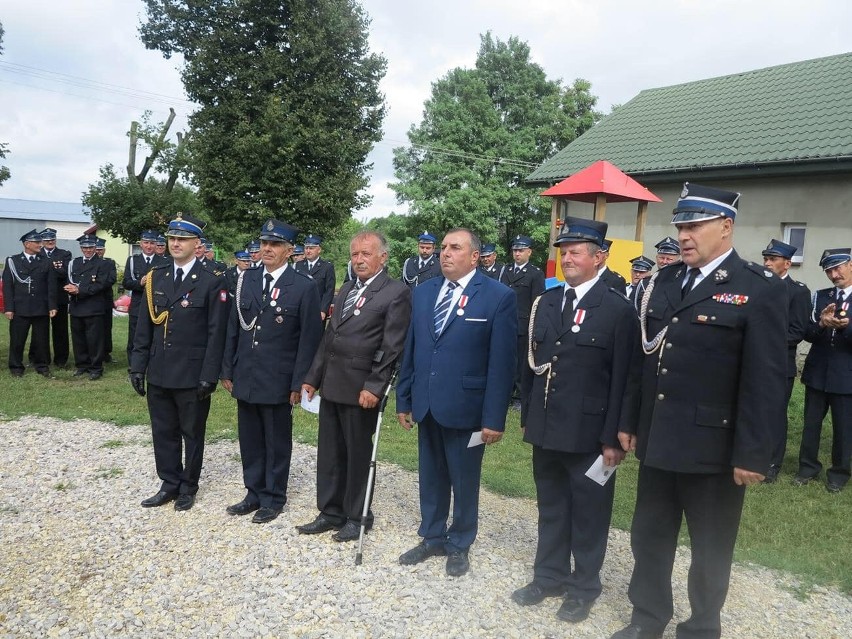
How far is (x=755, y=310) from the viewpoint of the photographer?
3.12 metres

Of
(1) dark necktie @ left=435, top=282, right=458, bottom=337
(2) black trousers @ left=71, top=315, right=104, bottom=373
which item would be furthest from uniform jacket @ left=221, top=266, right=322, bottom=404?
(2) black trousers @ left=71, top=315, right=104, bottom=373

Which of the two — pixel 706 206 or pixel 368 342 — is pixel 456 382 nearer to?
pixel 368 342

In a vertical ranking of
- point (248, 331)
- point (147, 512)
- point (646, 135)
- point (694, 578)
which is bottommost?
point (147, 512)

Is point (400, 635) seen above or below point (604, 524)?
below

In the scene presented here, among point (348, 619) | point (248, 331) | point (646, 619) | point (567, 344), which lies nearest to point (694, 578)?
point (646, 619)

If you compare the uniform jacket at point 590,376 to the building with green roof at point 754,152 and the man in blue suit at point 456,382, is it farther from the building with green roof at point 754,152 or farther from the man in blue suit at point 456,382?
the building with green roof at point 754,152

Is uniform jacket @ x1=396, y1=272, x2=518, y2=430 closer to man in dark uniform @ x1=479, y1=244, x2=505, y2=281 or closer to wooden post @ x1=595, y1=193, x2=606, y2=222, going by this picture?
wooden post @ x1=595, y1=193, x2=606, y2=222

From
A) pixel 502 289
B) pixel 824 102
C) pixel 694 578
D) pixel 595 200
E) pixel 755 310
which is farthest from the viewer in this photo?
pixel 824 102

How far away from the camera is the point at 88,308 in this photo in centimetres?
1127

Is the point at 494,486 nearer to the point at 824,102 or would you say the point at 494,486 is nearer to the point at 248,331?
the point at 248,331

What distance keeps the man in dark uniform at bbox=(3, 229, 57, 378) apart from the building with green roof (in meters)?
12.0

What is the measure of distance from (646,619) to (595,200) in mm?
6909

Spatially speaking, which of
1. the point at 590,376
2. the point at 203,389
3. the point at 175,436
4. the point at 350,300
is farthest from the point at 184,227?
the point at 590,376

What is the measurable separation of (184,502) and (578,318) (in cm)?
346
